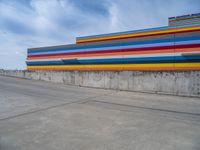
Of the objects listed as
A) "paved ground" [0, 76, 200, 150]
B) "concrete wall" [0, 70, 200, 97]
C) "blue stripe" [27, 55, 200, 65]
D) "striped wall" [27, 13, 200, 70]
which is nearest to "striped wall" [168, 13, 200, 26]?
"striped wall" [27, 13, 200, 70]

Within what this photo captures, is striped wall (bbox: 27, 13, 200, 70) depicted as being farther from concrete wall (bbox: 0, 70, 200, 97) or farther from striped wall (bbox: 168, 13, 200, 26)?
striped wall (bbox: 168, 13, 200, 26)

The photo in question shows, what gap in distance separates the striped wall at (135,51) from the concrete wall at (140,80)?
237cm

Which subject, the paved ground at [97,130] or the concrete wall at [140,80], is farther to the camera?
the concrete wall at [140,80]

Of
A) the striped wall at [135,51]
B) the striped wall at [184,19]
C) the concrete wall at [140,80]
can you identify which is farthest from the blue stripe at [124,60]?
the striped wall at [184,19]

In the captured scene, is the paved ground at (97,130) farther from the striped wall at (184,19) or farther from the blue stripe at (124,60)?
the striped wall at (184,19)

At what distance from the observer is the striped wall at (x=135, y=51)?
1238cm

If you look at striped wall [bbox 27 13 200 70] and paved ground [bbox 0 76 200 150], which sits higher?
striped wall [bbox 27 13 200 70]

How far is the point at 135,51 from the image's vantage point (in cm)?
1495

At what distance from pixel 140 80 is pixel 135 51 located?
4.19 m

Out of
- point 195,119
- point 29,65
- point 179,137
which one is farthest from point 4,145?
point 29,65

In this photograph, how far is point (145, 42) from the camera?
14.6 meters

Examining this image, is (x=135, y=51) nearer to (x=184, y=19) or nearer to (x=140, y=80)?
(x=140, y=80)

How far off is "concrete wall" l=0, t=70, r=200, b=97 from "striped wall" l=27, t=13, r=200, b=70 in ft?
7.77

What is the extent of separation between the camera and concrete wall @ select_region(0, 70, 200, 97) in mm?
9999
